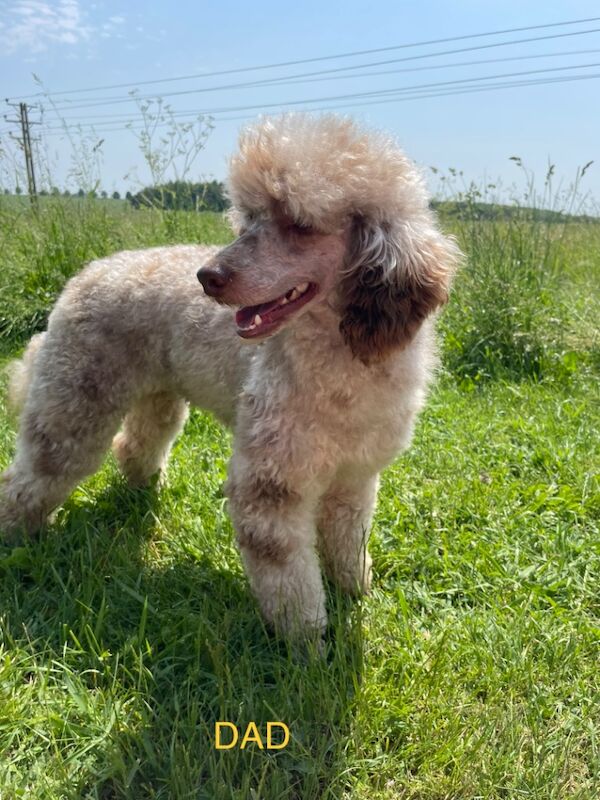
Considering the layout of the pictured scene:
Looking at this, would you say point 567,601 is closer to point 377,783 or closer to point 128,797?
point 377,783

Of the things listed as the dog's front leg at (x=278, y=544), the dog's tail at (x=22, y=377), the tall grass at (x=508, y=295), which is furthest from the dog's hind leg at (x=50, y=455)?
the tall grass at (x=508, y=295)

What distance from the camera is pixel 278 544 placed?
2324mm

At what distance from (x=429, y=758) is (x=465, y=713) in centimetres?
23

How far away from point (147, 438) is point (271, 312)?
1.55 meters

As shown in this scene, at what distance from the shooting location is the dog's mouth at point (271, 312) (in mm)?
2080

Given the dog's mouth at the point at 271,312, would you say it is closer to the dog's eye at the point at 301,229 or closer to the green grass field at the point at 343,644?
the dog's eye at the point at 301,229

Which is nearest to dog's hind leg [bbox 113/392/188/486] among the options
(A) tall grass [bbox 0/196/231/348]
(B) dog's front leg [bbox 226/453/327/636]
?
(B) dog's front leg [bbox 226/453/327/636]

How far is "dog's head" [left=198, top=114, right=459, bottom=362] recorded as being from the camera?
2.07 m

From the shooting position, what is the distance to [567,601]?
265 centimetres

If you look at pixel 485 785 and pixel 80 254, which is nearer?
pixel 485 785

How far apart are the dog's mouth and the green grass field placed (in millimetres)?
1004

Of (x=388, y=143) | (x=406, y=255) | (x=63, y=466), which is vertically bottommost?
(x=63, y=466)

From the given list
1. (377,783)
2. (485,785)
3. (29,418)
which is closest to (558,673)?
(485,785)

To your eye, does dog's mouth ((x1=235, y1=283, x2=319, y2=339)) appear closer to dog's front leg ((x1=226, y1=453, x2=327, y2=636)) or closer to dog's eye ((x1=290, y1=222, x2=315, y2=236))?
dog's eye ((x1=290, y1=222, x2=315, y2=236))
